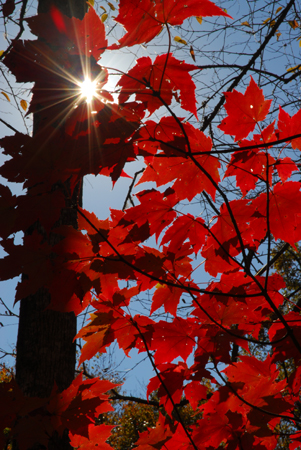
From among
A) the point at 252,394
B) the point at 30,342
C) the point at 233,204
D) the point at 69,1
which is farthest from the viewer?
the point at 69,1

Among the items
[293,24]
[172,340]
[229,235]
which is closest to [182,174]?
[229,235]

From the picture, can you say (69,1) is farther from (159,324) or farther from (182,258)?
(159,324)

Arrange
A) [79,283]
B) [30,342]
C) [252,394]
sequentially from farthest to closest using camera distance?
1. [30,342]
2. [252,394]
3. [79,283]

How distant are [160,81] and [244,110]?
0.39 meters

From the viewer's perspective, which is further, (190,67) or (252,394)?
(252,394)

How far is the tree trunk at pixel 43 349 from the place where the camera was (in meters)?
1.63

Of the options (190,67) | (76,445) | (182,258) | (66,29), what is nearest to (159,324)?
(182,258)

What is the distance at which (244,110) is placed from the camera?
56.3 inches

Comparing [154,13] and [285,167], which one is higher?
[154,13]

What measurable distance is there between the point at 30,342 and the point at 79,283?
2.09 feet

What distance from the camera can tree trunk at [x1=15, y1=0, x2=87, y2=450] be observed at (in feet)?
5.33

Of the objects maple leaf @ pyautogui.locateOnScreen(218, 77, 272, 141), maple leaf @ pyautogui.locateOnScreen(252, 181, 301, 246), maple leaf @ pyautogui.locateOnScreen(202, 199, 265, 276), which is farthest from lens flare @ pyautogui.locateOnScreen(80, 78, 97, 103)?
maple leaf @ pyautogui.locateOnScreen(252, 181, 301, 246)

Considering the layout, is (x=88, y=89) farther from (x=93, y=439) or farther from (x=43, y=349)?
(x=93, y=439)

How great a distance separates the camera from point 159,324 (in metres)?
1.50
